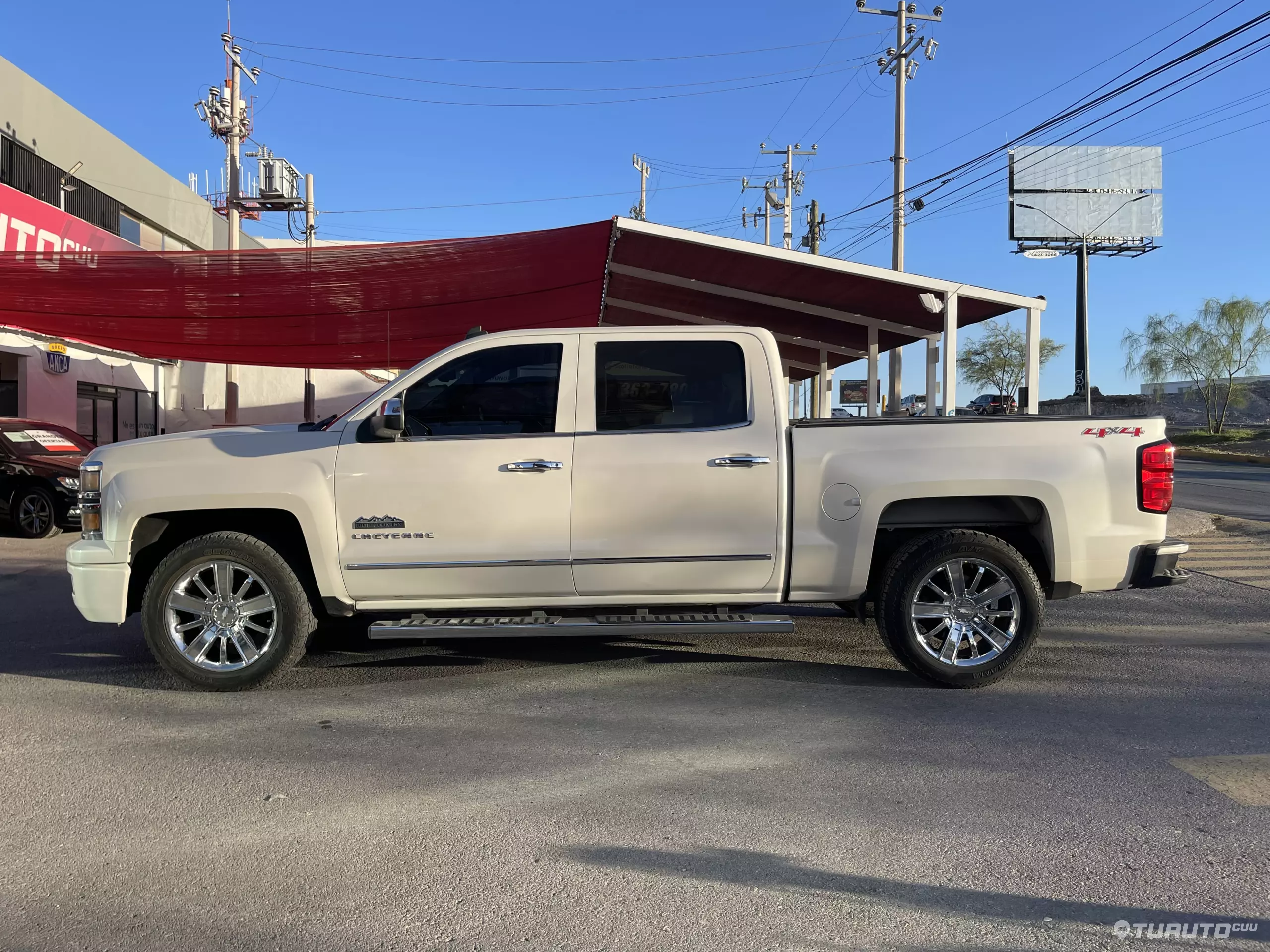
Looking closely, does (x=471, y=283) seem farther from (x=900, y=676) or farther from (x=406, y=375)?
(x=900, y=676)

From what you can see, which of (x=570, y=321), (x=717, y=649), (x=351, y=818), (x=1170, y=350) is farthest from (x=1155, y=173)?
(x=351, y=818)

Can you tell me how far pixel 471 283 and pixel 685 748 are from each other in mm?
8713

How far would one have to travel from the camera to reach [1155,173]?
50.1m

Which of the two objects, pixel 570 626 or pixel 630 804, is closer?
pixel 630 804

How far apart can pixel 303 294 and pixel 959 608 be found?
9550 mm

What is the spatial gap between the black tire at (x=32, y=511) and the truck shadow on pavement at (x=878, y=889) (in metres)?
12.0

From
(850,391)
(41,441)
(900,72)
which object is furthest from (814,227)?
(850,391)

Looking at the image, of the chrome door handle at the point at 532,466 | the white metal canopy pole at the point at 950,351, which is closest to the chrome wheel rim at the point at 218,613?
the chrome door handle at the point at 532,466

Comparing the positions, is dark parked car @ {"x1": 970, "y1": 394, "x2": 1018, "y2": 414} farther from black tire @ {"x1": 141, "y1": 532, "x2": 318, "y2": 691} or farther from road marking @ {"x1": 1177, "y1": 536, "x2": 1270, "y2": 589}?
black tire @ {"x1": 141, "y1": 532, "x2": 318, "y2": 691}

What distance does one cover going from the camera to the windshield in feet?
41.3

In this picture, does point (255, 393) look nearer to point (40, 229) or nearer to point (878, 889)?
point (40, 229)

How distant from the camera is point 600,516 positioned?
5.08 metres

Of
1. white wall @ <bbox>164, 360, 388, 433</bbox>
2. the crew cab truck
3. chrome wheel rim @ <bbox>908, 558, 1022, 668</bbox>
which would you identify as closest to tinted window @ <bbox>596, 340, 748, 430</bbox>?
the crew cab truck

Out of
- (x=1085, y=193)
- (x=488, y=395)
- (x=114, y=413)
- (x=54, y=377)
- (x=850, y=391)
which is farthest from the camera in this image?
(x=850, y=391)
